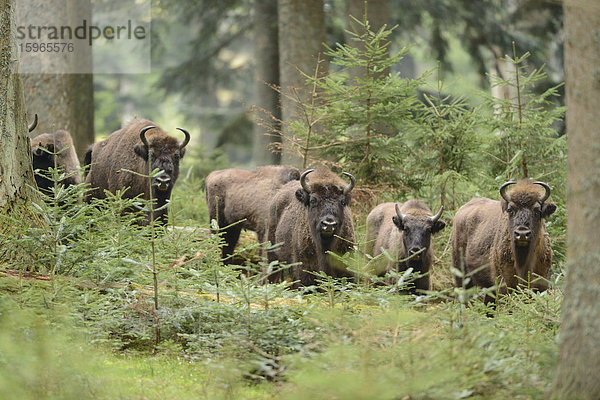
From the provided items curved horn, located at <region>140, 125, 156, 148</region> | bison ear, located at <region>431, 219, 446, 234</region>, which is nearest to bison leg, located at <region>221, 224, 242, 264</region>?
curved horn, located at <region>140, 125, 156, 148</region>

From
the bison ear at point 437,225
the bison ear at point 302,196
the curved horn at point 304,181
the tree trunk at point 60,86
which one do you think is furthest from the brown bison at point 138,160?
the bison ear at point 437,225

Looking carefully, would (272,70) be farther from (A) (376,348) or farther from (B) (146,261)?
(A) (376,348)

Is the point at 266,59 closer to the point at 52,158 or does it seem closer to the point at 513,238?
the point at 52,158

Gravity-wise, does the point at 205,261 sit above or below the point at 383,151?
below

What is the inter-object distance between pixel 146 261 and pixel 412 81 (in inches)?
268

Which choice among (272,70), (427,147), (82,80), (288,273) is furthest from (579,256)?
(272,70)

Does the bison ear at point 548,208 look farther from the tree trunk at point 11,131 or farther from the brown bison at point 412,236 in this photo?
the tree trunk at point 11,131

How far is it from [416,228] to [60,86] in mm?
8999

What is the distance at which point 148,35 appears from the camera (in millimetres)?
27000

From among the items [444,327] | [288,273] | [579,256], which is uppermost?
[579,256]

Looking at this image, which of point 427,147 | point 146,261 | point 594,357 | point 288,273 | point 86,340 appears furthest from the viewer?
point 427,147

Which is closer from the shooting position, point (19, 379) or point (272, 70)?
point (19, 379)

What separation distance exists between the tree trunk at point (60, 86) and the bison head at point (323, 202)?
689cm

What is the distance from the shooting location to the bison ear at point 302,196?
11.3m
